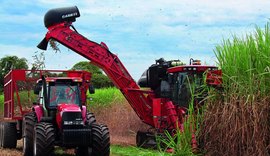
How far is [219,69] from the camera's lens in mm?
7930

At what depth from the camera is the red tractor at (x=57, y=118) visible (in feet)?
39.1

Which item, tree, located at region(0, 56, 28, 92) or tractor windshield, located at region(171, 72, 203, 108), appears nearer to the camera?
tractor windshield, located at region(171, 72, 203, 108)

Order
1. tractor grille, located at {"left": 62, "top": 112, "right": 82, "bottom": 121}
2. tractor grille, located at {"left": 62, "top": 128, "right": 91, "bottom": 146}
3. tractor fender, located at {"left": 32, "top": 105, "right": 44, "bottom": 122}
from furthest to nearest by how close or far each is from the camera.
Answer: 1. tractor fender, located at {"left": 32, "top": 105, "right": 44, "bottom": 122}
2. tractor grille, located at {"left": 62, "top": 112, "right": 82, "bottom": 121}
3. tractor grille, located at {"left": 62, "top": 128, "right": 91, "bottom": 146}

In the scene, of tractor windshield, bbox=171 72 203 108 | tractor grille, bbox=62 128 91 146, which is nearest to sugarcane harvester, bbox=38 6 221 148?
tractor windshield, bbox=171 72 203 108

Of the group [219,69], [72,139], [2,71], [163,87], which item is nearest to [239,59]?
[219,69]

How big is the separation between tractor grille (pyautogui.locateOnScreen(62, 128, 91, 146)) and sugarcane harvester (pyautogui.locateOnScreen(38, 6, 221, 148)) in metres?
3.47

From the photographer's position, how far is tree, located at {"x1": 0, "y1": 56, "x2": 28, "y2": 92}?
4541cm

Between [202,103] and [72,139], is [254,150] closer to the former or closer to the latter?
[202,103]

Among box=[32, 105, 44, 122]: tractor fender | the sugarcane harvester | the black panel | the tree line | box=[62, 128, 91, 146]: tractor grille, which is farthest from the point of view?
the tree line

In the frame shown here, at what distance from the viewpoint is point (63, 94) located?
43.8 feet

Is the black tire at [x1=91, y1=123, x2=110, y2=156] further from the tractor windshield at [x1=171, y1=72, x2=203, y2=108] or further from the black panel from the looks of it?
the black panel

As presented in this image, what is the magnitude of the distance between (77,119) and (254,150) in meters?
6.34

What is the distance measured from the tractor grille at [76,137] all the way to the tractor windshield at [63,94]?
4.72 feet

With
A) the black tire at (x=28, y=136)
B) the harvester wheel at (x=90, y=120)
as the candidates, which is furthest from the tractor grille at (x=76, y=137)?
the black tire at (x=28, y=136)
